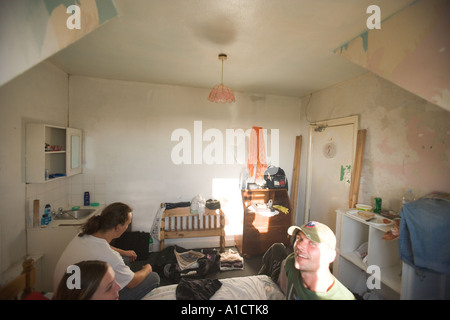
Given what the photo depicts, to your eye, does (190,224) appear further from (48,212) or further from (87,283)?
(87,283)

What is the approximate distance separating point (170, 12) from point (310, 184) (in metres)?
3.18

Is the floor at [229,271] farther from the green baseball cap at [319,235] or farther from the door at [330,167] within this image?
the green baseball cap at [319,235]

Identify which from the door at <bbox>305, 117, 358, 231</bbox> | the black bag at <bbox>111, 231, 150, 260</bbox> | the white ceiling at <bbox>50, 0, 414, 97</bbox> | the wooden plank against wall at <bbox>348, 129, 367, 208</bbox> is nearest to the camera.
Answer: the white ceiling at <bbox>50, 0, 414, 97</bbox>

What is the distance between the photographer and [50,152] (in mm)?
2312

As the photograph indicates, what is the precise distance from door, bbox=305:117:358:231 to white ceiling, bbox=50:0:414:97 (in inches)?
27.0

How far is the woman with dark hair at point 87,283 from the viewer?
108 cm

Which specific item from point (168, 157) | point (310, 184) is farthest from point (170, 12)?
point (310, 184)

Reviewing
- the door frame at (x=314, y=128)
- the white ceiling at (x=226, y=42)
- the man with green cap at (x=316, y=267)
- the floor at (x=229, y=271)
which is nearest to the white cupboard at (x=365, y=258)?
the man with green cap at (x=316, y=267)

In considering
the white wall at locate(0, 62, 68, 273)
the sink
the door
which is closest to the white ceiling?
the white wall at locate(0, 62, 68, 273)

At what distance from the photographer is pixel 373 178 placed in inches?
97.5

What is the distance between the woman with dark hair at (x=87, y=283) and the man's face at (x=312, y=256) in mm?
1186

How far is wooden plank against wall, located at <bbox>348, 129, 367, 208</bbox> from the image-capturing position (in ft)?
8.48

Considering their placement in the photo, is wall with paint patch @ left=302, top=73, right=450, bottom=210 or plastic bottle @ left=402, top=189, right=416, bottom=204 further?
plastic bottle @ left=402, top=189, right=416, bottom=204

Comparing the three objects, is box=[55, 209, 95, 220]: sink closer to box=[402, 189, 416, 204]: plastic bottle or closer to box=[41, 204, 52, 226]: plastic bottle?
box=[41, 204, 52, 226]: plastic bottle
